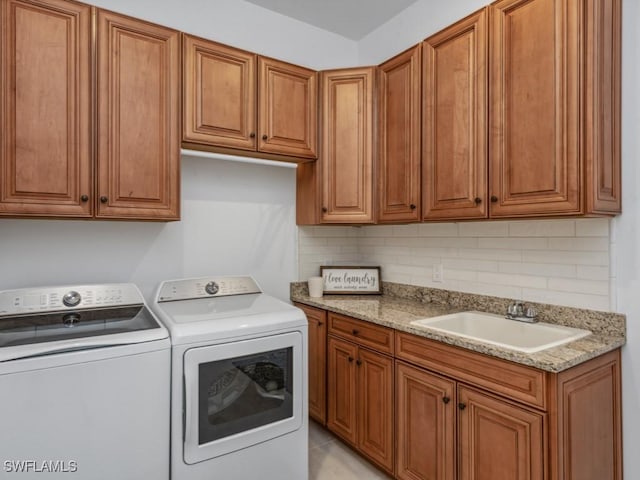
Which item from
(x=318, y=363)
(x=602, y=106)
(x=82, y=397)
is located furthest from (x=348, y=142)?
(x=82, y=397)

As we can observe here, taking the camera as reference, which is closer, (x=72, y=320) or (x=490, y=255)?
(x=72, y=320)

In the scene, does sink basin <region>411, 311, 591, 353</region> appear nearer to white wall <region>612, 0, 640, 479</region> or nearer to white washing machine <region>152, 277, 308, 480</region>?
white wall <region>612, 0, 640, 479</region>

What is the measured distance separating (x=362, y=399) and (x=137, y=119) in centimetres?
191

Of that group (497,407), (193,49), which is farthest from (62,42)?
(497,407)

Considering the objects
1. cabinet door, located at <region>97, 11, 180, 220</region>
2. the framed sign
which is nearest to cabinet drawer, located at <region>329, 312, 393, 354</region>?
the framed sign

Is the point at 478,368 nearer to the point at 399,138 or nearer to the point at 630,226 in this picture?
the point at 630,226

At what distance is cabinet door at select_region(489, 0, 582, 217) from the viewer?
59.7 inches

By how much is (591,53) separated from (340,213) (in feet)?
4.86

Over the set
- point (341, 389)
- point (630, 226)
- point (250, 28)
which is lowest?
point (341, 389)

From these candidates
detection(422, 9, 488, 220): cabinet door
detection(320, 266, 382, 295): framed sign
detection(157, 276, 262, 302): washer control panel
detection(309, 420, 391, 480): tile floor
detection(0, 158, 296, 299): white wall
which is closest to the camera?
detection(422, 9, 488, 220): cabinet door

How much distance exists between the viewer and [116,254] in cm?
217

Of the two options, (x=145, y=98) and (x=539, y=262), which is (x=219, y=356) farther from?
(x=539, y=262)

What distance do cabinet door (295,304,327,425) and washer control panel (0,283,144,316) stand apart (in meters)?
1.06

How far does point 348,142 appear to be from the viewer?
8.13 ft
